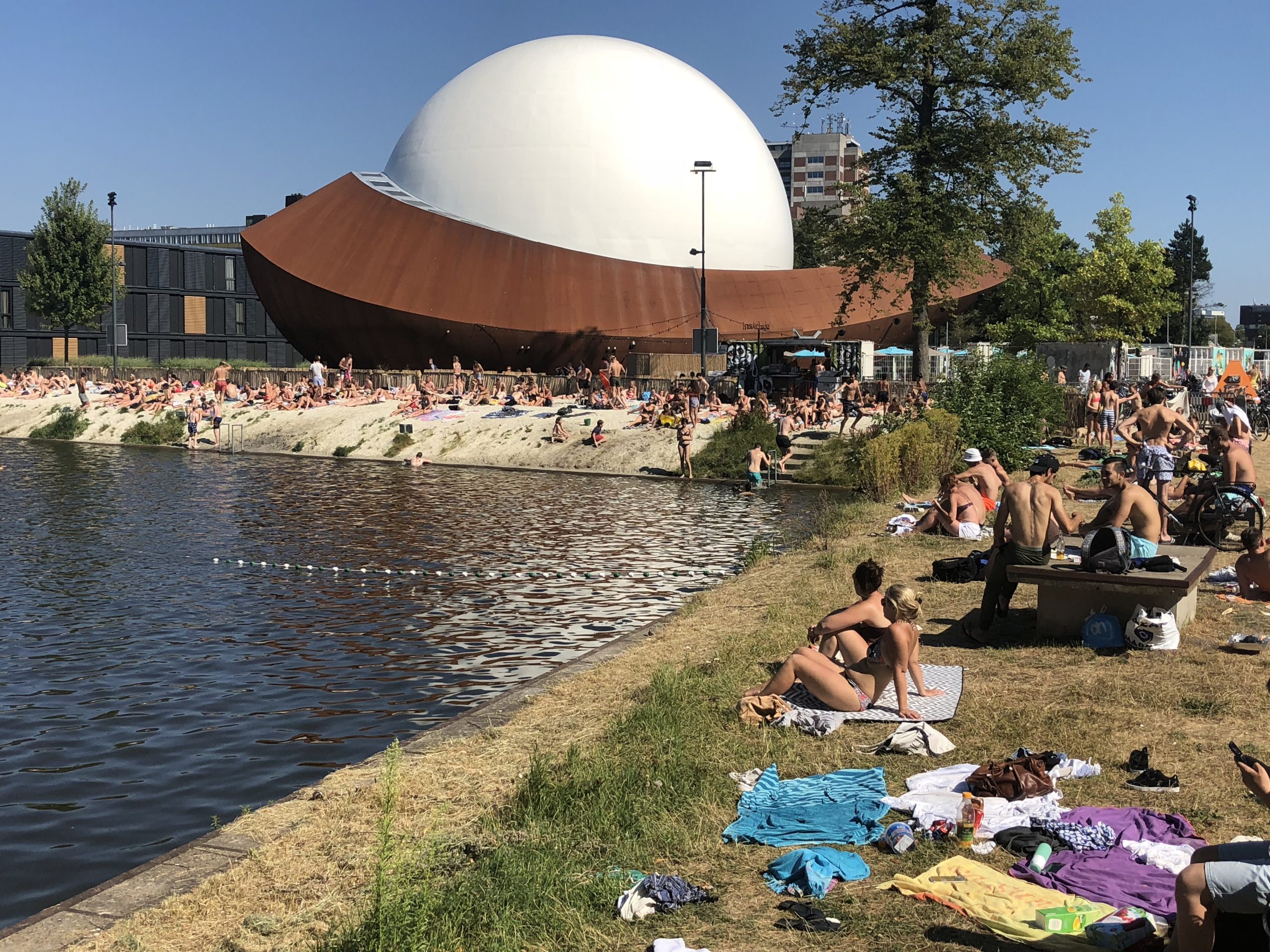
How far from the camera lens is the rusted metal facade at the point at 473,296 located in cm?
4328

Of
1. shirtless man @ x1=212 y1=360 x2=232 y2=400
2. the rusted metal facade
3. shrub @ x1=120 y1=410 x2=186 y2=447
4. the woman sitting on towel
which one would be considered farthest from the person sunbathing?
the rusted metal facade

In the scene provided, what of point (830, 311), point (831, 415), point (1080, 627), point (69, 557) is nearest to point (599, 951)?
point (1080, 627)

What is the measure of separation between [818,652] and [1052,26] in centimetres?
2808

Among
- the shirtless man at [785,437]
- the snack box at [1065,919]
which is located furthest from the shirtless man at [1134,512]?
the shirtless man at [785,437]

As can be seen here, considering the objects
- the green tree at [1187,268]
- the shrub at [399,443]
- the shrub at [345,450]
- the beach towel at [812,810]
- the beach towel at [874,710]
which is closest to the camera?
the beach towel at [812,810]

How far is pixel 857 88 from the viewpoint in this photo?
32.7 meters

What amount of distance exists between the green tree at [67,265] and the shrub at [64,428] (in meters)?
20.3

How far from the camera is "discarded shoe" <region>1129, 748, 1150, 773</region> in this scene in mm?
6371

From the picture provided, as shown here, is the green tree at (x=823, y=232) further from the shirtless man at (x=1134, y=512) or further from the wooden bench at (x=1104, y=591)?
the wooden bench at (x=1104, y=591)

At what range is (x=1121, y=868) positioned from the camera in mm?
5184

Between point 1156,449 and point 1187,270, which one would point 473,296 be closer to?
point 1156,449

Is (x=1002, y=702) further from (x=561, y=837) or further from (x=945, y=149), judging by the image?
(x=945, y=149)

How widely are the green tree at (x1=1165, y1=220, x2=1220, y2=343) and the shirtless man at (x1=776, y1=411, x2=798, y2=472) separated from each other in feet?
165

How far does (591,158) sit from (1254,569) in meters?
42.9
